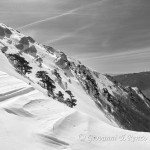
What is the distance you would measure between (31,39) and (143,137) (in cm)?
18549

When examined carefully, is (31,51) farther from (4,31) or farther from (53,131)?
(53,131)

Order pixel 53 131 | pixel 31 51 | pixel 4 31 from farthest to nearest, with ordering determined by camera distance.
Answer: pixel 4 31
pixel 31 51
pixel 53 131

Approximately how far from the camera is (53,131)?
996 cm

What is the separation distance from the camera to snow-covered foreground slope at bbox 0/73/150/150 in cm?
904

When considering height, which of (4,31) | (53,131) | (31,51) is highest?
(4,31)

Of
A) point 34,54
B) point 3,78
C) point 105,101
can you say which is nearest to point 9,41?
point 34,54

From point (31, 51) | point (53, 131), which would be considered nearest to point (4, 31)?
point (31, 51)

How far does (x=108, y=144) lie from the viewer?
955 cm

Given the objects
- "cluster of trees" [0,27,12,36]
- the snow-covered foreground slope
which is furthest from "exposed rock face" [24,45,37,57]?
the snow-covered foreground slope

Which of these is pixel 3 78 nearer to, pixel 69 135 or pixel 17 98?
pixel 17 98

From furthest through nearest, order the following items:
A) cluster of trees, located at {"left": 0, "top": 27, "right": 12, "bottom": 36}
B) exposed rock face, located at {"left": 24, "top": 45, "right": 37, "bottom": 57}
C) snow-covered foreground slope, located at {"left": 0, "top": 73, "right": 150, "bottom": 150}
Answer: cluster of trees, located at {"left": 0, "top": 27, "right": 12, "bottom": 36}
exposed rock face, located at {"left": 24, "top": 45, "right": 37, "bottom": 57}
snow-covered foreground slope, located at {"left": 0, "top": 73, "right": 150, "bottom": 150}

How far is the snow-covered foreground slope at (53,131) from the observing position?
9039 mm

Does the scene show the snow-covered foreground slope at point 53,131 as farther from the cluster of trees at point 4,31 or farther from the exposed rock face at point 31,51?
the cluster of trees at point 4,31

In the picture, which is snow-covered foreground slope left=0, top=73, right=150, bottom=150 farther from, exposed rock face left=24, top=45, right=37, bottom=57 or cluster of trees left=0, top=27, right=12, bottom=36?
cluster of trees left=0, top=27, right=12, bottom=36
